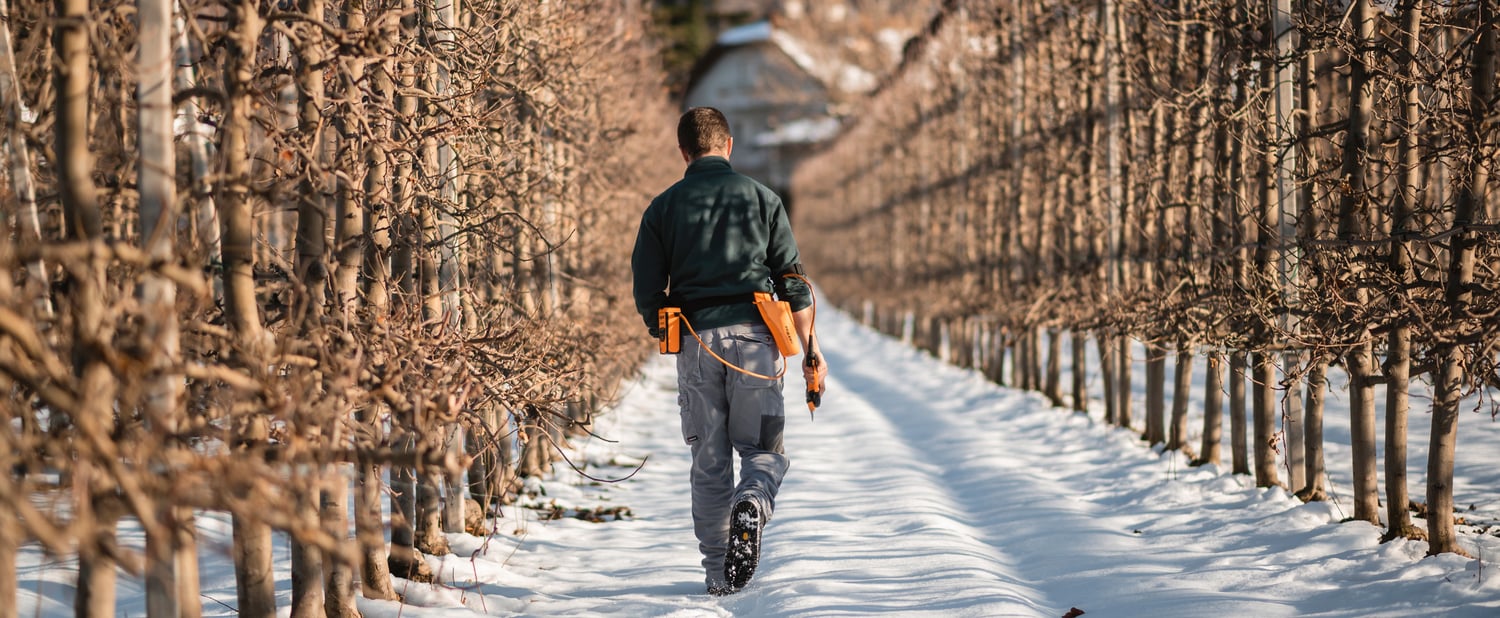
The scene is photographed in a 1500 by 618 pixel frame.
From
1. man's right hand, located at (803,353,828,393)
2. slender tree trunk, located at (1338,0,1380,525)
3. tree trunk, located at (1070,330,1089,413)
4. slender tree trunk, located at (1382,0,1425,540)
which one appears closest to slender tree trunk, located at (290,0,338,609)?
man's right hand, located at (803,353,828,393)

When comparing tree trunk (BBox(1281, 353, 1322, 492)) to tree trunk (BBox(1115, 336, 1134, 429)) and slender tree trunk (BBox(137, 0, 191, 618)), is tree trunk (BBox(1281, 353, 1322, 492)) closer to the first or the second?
tree trunk (BBox(1115, 336, 1134, 429))

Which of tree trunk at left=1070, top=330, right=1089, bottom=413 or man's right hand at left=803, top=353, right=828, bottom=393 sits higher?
man's right hand at left=803, top=353, right=828, bottom=393

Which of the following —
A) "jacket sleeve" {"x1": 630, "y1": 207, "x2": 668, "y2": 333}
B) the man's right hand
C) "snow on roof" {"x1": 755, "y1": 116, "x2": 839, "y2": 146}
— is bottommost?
the man's right hand

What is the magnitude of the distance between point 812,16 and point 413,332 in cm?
5454

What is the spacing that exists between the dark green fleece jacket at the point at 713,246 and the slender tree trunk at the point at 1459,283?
2.90m

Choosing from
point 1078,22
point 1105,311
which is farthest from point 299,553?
point 1078,22

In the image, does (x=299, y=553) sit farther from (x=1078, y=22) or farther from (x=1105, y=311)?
(x=1078, y=22)

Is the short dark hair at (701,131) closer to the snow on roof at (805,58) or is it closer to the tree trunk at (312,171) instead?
the tree trunk at (312,171)

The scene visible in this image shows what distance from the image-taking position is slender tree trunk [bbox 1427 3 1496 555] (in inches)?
213

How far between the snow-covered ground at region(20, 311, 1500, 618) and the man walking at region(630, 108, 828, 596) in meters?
0.41

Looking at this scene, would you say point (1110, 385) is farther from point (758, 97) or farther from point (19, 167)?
point (758, 97)

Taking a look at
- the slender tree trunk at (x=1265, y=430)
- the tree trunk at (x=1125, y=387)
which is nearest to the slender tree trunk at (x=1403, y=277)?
the slender tree trunk at (x=1265, y=430)

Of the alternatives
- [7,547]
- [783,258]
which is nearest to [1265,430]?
[783,258]

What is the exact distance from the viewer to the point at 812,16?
57.2m
